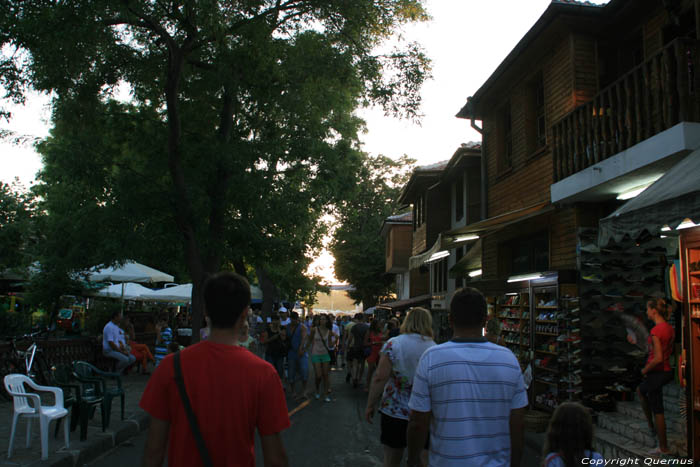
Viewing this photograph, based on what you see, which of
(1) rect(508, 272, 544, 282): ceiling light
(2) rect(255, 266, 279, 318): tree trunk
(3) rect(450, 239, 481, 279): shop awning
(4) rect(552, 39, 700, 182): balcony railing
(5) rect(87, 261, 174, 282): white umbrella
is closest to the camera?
(4) rect(552, 39, 700, 182): balcony railing

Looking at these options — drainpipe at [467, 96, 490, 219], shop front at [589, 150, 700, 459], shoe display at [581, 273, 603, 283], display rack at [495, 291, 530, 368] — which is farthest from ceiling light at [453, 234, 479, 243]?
shop front at [589, 150, 700, 459]

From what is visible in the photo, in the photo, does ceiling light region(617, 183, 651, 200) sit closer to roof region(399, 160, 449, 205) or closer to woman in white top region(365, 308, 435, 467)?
woman in white top region(365, 308, 435, 467)

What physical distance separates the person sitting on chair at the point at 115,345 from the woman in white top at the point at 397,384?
9.23 metres

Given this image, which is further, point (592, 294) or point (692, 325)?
point (592, 294)

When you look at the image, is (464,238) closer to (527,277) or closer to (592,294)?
(527,277)

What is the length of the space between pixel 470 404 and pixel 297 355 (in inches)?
394

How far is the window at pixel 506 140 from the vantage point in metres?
14.5

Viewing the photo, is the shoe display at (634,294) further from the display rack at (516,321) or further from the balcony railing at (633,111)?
the display rack at (516,321)

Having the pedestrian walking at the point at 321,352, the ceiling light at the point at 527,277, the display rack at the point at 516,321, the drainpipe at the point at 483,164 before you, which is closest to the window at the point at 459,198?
the drainpipe at the point at 483,164

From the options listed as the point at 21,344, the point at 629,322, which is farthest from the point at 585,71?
the point at 21,344

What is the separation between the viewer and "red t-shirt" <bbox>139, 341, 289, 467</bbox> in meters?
2.45

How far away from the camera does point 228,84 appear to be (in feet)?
41.0

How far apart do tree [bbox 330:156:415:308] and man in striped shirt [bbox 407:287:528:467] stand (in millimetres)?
43034

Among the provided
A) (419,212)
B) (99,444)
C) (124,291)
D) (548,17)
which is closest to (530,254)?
(548,17)
